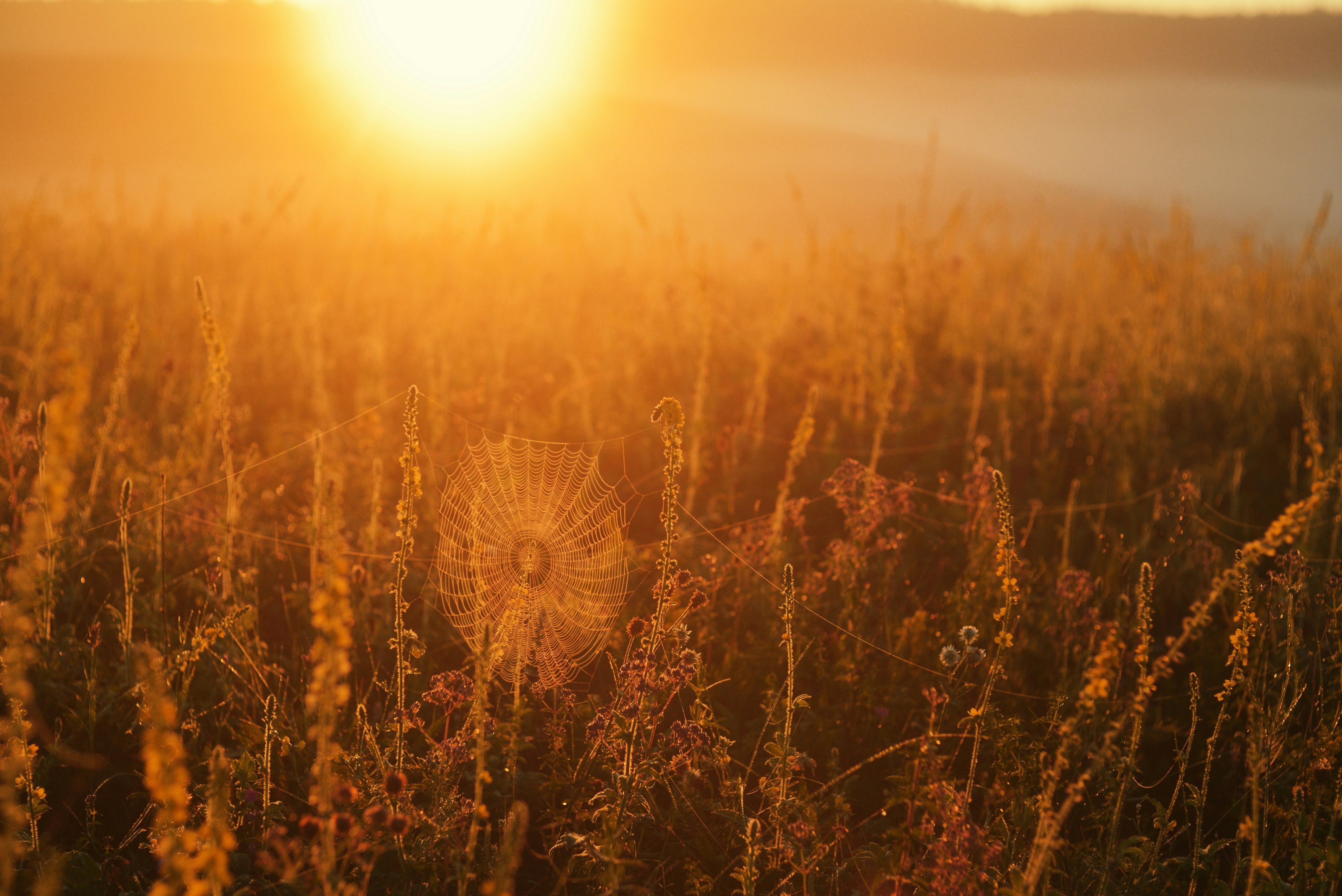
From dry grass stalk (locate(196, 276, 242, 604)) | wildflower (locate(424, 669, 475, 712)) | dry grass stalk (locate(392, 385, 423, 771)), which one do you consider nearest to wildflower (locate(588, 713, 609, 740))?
wildflower (locate(424, 669, 475, 712))

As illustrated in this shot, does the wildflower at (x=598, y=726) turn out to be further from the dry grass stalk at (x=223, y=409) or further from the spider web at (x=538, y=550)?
the dry grass stalk at (x=223, y=409)

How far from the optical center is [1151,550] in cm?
363

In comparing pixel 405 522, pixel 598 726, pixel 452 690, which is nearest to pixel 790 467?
pixel 598 726

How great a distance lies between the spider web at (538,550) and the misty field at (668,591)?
0.02m

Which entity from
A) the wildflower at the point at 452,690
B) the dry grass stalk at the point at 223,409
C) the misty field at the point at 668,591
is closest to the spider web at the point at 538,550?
the misty field at the point at 668,591

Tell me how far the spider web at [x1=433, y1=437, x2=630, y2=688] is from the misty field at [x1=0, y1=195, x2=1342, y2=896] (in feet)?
0.08

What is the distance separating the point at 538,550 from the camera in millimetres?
3361

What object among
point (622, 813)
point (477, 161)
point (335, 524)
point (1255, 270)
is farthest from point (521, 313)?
point (477, 161)

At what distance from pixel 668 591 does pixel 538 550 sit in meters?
1.28

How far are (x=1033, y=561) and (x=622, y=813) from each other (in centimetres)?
237

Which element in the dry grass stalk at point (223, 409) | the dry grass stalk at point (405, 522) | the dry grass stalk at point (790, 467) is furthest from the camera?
the dry grass stalk at point (790, 467)

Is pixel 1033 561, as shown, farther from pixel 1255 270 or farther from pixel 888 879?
pixel 1255 270

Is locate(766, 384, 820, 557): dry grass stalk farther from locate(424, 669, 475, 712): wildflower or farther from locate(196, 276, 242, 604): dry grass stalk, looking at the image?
locate(196, 276, 242, 604): dry grass stalk

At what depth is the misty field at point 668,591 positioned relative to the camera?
1.88 m
